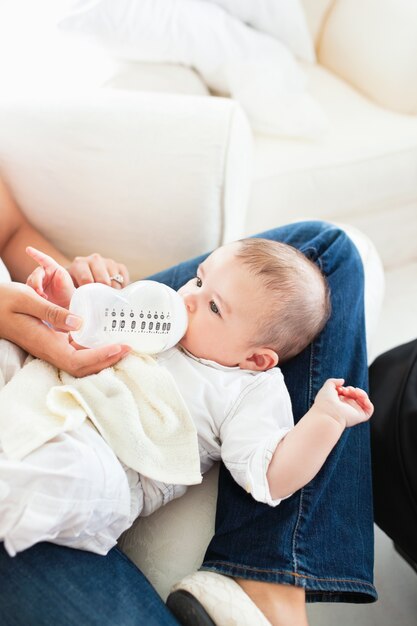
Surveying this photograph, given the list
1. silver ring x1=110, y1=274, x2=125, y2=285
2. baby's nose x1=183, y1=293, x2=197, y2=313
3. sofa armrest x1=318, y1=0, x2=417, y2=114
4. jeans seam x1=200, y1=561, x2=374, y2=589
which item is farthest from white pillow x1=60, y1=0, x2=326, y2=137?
jeans seam x1=200, y1=561, x2=374, y2=589

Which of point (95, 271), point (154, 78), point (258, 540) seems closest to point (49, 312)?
point (95, 271)

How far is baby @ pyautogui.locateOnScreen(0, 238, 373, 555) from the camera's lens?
0.74m

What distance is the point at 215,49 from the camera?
166cm

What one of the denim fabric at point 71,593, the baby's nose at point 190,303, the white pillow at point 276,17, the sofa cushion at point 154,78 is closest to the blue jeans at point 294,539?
the denim fabric at point 71,593

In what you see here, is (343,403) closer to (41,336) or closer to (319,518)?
(319,518)

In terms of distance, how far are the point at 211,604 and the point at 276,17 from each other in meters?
1.70

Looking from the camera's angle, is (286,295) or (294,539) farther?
(286,295)

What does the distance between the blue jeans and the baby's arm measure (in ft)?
0.20

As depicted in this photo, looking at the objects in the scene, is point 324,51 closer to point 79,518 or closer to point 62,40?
point 62,40

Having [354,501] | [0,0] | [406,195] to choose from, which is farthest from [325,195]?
[0,0]

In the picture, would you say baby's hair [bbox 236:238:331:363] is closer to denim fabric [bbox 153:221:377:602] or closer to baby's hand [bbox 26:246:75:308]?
denim fabric [bbox 153:221:377:602]

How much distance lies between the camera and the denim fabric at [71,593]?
0.72m

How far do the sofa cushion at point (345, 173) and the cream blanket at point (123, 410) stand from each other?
86 cm

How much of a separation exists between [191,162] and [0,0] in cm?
100
